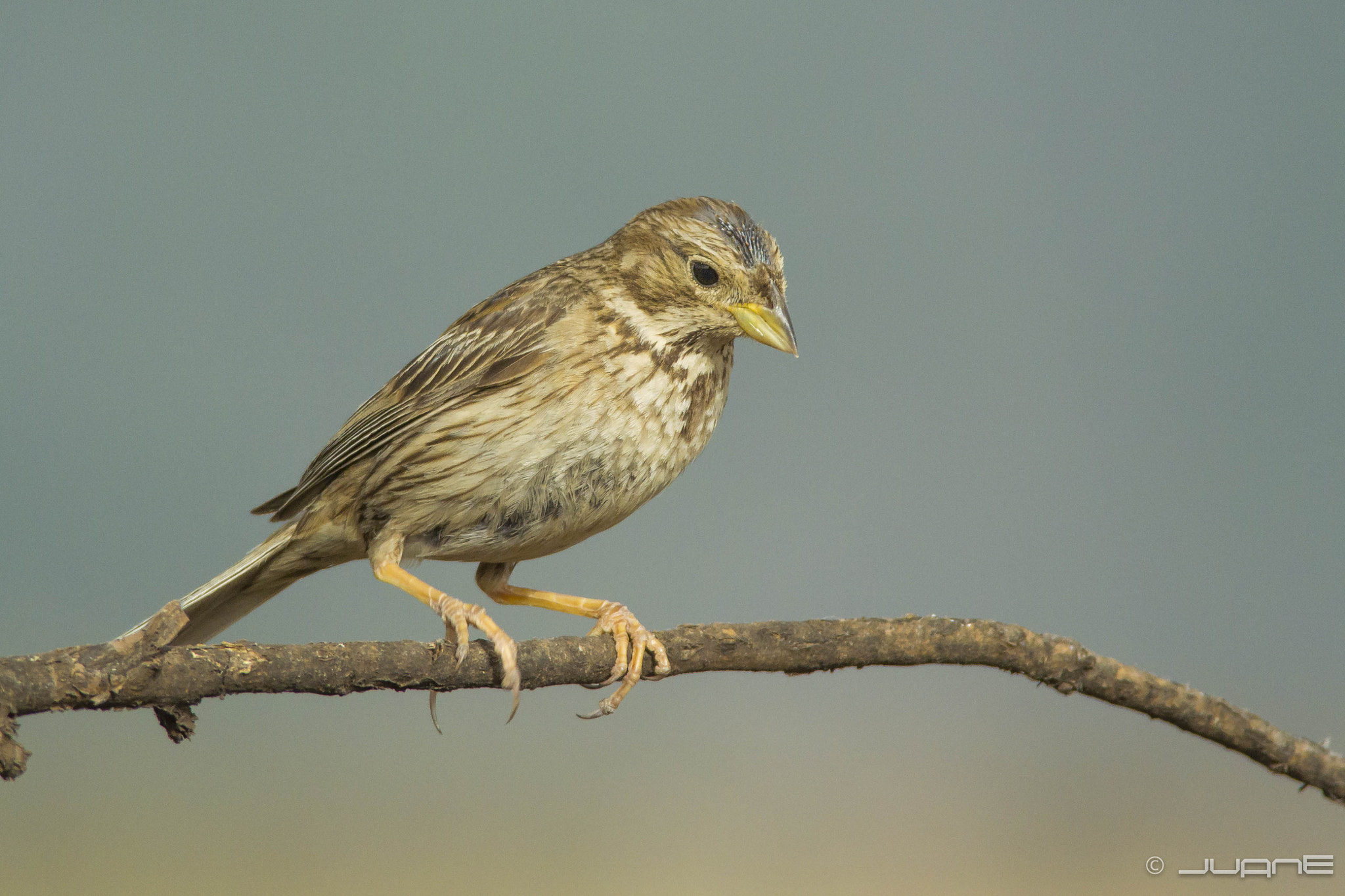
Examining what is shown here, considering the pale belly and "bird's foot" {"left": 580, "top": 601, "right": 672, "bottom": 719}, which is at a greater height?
the pale belly

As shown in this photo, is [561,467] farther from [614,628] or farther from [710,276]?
[710,276]

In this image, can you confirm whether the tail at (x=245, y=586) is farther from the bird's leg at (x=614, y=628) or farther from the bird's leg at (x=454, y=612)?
the bird's leg at (x=614, y=628)

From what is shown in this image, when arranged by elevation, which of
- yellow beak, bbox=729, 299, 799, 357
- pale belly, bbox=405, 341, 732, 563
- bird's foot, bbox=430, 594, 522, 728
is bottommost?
bird's foot, bbox=430, 594, 522, 728

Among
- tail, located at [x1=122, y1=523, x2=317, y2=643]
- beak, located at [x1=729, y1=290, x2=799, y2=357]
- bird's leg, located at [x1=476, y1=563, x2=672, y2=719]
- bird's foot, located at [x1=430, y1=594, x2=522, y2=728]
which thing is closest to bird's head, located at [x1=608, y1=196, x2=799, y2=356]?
beak, located at [x1=729, y1=290, x2=799, y2=357]

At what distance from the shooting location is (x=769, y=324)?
3.86 meters

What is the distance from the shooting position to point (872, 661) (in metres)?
3.31

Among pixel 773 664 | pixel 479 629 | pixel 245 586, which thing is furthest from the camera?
pixel 245 586

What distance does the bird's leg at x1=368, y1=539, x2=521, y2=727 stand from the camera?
3.28 metres

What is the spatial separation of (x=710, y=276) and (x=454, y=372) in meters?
1.03

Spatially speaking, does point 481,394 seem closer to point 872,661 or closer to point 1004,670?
point 872,661

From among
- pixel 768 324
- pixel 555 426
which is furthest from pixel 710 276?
pixel 555 426

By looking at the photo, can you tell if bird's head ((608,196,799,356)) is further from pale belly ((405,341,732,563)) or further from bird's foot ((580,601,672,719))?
bird's foot ((580,601,672,719))

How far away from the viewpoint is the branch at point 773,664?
2736 millimetres

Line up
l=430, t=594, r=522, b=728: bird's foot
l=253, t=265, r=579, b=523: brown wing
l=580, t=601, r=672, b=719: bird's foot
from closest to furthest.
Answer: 1. l=430, t=594, r=522, b=728: bird's foot
2. l=580, t=601, r=672, b=719: bird's foot
3. l=253, t=265, r=579, b=523: brown wing
